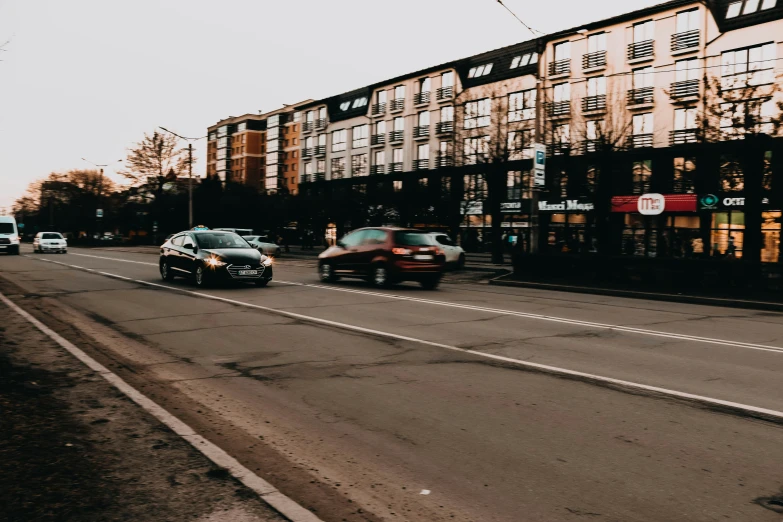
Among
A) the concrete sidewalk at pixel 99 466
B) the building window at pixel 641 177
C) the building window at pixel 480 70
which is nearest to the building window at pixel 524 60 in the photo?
the building window at pixel 480 70

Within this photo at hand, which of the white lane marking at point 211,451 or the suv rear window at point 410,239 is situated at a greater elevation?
the suv rear window at point 410,239

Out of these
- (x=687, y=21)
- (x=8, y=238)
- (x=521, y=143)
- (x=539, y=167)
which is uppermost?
(x=687, y=21)

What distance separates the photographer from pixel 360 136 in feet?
218

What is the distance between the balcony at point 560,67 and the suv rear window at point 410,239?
103ft

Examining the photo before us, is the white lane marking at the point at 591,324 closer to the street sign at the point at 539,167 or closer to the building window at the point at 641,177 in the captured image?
the street sign at the point at 539,167

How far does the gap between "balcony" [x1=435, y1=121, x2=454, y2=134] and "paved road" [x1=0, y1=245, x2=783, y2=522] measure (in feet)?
143

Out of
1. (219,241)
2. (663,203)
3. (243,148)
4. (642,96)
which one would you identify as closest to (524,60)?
(642,96)

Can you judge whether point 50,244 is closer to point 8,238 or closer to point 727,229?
point 8,238

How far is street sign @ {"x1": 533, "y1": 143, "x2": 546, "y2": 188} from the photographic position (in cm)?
2292

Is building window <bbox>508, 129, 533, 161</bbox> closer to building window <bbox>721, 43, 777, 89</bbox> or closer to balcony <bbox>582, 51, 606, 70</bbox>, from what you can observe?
building window <bbox>721, 43, 777, 89</bbox>

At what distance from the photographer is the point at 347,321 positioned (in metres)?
10.6

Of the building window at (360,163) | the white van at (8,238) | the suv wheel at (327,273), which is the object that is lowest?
the suv wheel at (327,273)

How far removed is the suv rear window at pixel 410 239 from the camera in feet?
57.6

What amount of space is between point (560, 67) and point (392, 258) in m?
33.2
